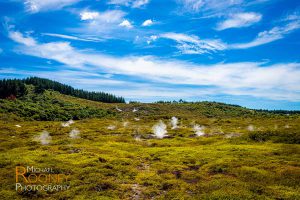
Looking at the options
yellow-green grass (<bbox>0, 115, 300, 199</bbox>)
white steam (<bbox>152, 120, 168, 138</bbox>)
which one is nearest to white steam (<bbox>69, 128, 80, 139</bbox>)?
white steam (<bbox>152, 120, 168, 138</bbox>)

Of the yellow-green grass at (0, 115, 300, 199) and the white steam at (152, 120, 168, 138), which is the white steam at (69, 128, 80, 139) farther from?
the yellow-green grass at (0, 115, 300, 199)

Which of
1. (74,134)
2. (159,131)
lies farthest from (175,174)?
(159,131)

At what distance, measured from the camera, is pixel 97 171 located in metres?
41.5

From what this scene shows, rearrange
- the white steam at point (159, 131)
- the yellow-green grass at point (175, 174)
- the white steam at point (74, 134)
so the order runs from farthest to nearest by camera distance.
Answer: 1. the white steam at point (159, 131)
2. the white steam at point (74, 134)
3. the yellow-green grass at point (175, 174)

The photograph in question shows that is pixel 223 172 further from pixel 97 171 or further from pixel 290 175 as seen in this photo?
pixel 97 171

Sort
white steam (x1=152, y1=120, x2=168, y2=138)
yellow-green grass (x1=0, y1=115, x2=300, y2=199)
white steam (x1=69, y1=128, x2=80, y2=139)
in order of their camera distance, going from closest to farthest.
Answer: yellow-green grass (x1=0, y1=115, x2=300, y2=199), white steam (x1=69, y1=128, x2=80, y2=139), white steam (x1=152, y1=120, x2=168, y2=138)

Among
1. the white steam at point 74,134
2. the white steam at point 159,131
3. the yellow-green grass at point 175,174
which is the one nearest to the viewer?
the yellow-green grass at point 175,174

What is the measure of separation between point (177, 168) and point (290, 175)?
17.1 meters

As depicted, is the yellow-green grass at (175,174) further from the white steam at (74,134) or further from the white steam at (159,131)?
the white steam at (159,131)

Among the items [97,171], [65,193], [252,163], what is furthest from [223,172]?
[65,193]

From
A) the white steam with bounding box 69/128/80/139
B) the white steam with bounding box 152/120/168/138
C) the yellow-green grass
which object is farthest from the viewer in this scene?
the white steam with bounding box 152/120/168/138

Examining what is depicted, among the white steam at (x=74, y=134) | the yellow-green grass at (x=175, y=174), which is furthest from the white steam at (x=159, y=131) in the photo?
the yellow-green grass at (x=175, y=174)

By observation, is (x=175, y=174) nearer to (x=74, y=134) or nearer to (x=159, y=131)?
(x=74, y=134)

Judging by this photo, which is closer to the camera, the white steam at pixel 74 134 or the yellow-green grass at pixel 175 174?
the yellow-green grass at pixel 175 174
